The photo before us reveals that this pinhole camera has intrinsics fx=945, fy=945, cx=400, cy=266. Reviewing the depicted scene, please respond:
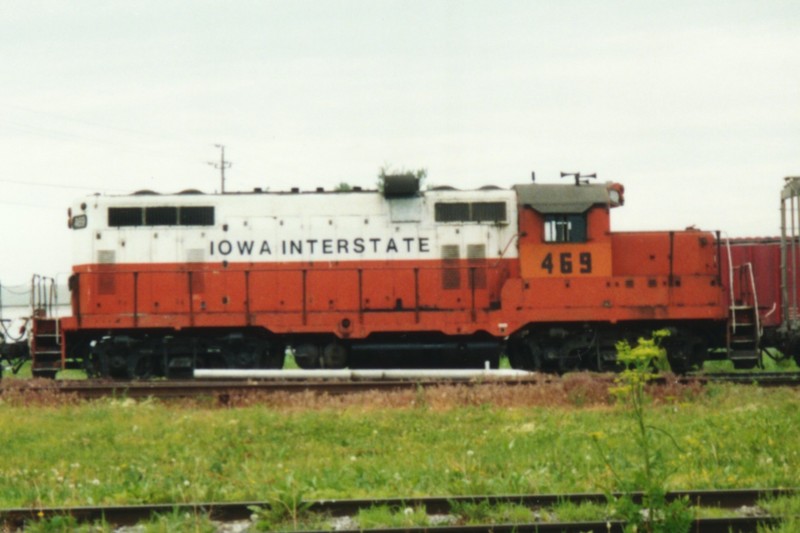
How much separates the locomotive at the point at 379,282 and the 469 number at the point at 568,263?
0.02 metres

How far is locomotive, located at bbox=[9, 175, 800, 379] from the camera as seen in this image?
55.5 ft

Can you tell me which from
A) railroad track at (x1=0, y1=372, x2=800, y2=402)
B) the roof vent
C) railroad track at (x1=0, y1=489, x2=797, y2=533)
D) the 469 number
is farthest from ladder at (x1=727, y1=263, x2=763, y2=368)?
railroad track at (x1=0, y1=489, x2=797, y2=533)

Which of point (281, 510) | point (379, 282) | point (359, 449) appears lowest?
point (359, 449)

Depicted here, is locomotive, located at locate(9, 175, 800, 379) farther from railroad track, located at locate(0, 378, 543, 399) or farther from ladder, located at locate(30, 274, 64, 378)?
railroad track, located at locate(0, 378, 543, 399)

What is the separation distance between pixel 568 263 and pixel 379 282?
11.2 feet

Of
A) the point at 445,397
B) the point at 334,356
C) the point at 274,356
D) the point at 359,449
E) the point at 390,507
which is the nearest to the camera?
the point at 390,507

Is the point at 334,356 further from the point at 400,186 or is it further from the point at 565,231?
the point at 565,231

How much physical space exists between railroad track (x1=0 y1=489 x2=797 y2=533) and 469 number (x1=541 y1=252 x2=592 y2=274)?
9.92 m

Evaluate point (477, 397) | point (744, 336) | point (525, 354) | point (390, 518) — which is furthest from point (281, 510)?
point (744, 336)

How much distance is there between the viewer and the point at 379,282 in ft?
56.4

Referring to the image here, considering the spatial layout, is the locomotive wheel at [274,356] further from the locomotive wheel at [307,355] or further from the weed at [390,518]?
the weed at [390,518]

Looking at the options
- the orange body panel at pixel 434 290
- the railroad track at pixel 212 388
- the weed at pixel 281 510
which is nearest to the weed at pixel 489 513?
the weed at pixel 281 510

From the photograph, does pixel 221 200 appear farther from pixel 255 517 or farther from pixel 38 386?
pixel 255 517

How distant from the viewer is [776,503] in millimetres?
6754
